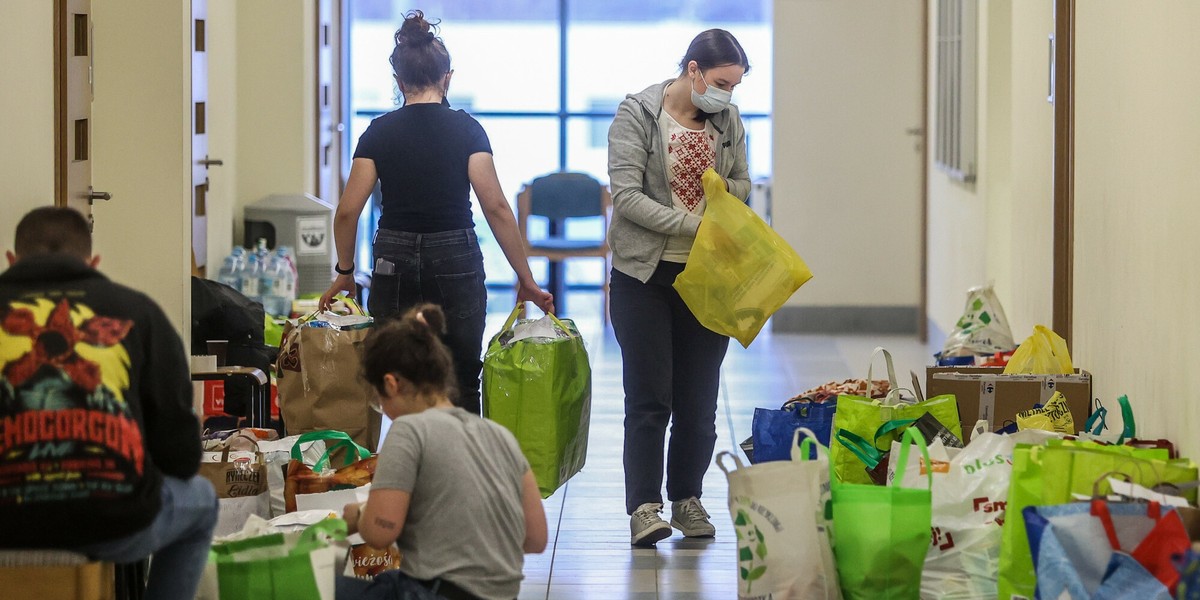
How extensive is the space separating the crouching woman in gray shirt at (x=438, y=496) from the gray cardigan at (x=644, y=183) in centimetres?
129

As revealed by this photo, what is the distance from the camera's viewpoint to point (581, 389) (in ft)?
13.4

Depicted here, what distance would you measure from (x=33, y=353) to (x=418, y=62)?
1929 millimetres

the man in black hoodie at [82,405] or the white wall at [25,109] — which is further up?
the white wall at [25,109]

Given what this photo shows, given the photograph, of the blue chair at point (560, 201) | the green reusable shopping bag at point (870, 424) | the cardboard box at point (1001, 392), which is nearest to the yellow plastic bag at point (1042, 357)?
the cardboard box at point (1001, 392)

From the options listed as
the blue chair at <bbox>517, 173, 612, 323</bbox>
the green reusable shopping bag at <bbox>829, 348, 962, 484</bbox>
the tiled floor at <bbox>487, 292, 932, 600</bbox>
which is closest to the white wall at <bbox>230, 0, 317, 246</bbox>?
the tiled floor at <bbox>487, 292, 932, 600</bbox>

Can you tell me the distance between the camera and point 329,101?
8.34 metres

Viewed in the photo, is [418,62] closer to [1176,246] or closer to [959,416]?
[959,416]

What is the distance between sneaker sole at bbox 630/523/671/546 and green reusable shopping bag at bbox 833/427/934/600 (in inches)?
37.0

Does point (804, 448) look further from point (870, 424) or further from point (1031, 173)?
point (1031, 173)

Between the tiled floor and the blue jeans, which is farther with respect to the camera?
the tiled floor

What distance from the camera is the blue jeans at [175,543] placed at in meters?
2.44

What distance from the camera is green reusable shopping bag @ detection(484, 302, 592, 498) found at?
3.98 meters

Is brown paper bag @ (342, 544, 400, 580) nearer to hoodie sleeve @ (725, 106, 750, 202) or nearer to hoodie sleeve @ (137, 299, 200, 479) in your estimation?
hoodie sleeve @ (137, 299, 200, 479)

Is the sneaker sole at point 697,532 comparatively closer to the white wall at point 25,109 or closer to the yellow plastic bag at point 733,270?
the yellow plastic bag at point 733,270
